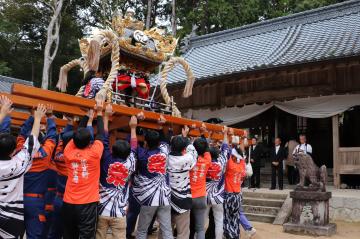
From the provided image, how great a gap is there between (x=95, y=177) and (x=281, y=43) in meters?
11.6

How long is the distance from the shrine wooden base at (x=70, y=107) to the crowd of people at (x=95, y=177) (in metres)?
0.09

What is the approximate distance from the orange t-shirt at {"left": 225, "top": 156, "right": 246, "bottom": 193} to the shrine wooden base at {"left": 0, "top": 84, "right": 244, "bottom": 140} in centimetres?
96

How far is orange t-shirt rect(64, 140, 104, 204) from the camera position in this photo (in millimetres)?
4055

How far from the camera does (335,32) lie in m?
13.3

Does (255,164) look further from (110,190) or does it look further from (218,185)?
(110,190)

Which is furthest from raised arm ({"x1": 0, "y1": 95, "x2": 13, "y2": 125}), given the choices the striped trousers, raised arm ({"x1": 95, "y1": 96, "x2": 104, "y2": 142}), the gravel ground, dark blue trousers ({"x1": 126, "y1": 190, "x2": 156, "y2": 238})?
the gravel ground

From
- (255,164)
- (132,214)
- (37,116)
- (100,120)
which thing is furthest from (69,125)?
(255,164)

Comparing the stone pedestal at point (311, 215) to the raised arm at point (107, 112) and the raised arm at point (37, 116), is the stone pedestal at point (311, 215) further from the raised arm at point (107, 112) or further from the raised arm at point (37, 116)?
the raised arm at point (37, 116)

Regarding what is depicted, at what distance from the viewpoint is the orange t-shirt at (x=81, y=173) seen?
13.3 ft

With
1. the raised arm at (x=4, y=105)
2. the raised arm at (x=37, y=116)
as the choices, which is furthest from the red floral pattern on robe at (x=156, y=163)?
the raised arm at (x=4, y=105)

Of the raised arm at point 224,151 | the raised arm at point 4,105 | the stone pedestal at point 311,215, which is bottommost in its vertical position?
the stone pedestal at point 311,215

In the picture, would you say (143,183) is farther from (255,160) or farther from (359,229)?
(255,160)

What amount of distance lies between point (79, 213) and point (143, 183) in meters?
1.30

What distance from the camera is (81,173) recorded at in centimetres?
407
